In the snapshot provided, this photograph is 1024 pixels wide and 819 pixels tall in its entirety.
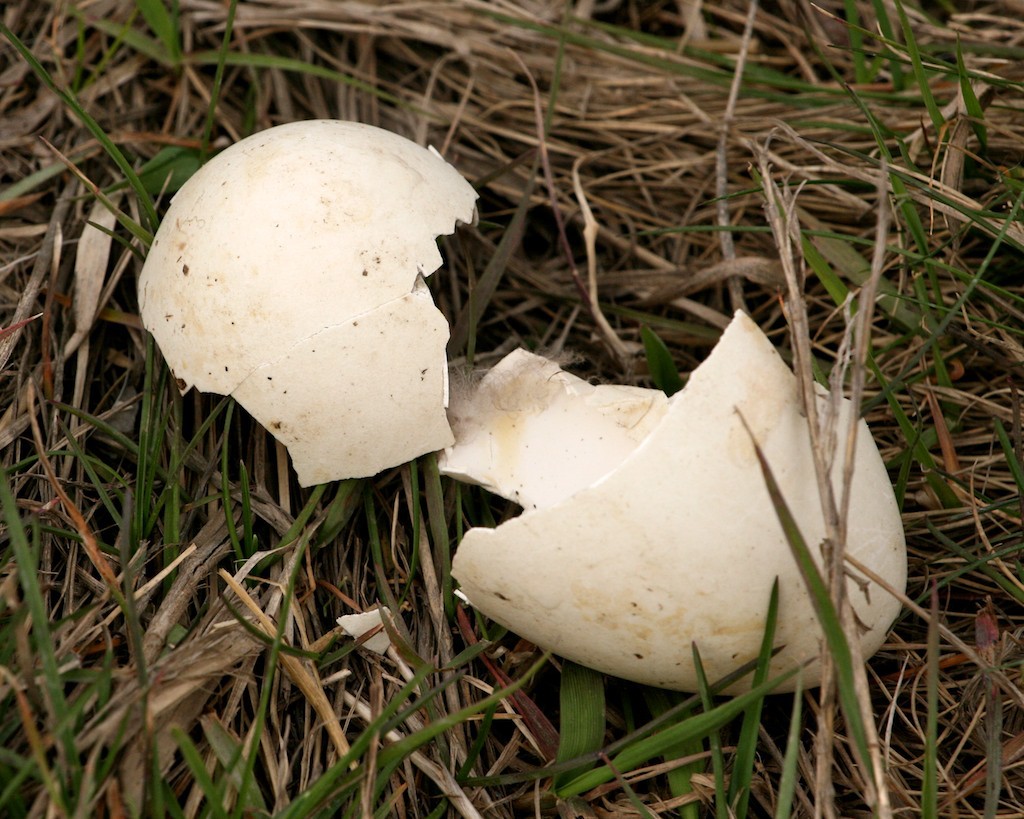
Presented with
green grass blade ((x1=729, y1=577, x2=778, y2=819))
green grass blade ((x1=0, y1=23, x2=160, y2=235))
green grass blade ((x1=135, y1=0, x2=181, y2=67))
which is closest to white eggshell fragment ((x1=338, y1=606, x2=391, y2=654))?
green grass blade ((x1=729, y1=577, x2=778, y2=819))

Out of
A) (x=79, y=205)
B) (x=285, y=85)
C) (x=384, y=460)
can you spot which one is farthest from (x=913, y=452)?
(x=79, y=205)

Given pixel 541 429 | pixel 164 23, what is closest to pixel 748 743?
pixel 541 429

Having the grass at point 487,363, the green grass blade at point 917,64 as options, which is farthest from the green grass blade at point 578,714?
the green grass blade at point 917,64

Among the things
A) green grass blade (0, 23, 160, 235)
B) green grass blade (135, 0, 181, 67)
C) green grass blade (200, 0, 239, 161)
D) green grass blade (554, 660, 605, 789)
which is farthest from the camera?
green grass blade (135, 0, 181, 67)

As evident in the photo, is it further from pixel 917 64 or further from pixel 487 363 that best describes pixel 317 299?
pixel 917 64

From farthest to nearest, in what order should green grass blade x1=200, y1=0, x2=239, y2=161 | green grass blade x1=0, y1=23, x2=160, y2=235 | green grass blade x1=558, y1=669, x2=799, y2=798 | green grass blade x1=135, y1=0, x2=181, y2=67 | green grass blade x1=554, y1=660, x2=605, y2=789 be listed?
green grass blade x1=135, y1=0, x2=181, y2=67
green grass blade x1=200, y1=0, x2=239, y2=161
green grass blade x1=0, y1=23, x2=160, y2=235
green grass blade x1=554, y1=660, x2=605, y2=789
green grass blade x1=558, y1=669, x2=799, y2=798

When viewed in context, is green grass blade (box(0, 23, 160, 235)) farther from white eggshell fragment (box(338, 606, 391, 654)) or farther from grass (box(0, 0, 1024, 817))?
white eggshell fragment (box(338, 606, 391, 654))

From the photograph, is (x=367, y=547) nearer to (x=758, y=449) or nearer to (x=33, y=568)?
(x=33, y=568)

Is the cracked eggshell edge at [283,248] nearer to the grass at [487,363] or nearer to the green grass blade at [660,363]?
the grass at [487,363]
